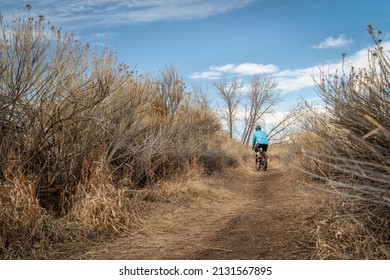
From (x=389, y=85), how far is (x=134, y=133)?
5.62m

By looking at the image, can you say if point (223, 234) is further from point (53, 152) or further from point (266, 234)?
point (53, 152)

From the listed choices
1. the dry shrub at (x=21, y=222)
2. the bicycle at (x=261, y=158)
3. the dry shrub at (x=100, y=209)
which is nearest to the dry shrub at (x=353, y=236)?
the dry shrub at (x=100, y=209)

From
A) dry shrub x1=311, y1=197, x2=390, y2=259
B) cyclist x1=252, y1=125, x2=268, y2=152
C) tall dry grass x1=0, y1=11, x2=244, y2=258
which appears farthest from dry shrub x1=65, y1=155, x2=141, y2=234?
cyclist x1=252, y1=125, x2=268, y2=152

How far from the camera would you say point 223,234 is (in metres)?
4.91

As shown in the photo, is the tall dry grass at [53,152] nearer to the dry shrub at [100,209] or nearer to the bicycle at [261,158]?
the dry shrub at [100,209]

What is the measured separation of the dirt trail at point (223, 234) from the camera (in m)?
4.04

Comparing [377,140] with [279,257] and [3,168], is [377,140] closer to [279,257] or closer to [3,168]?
[279,257]

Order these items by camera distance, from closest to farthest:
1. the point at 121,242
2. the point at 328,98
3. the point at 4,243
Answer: the point at 4,243 < the point at 121,242 < the point at 328,98

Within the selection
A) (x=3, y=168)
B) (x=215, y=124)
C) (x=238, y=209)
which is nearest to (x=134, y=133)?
(x=238, y=209)

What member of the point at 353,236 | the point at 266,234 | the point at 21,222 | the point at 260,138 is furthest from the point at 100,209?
the point at 260,138

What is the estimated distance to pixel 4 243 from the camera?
402 cm

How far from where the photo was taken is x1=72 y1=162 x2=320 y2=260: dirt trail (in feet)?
13.3
